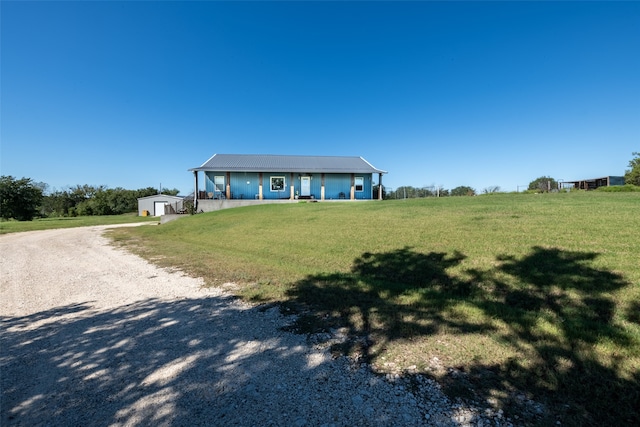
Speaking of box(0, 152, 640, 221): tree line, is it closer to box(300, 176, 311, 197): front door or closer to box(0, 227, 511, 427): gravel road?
box(300, 176, 311, 197): front door

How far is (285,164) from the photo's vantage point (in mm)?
27297

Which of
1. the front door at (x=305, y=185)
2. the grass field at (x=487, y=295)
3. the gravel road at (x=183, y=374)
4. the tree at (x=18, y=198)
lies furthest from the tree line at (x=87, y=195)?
the gravel road at (x=183, y=374)

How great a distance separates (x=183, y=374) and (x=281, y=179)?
2376 centimetres

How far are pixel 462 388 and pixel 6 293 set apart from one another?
7.64 m

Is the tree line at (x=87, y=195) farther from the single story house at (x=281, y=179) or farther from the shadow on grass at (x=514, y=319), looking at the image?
the shadow on grass at (x=514, y=319)

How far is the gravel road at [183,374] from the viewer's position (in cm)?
221

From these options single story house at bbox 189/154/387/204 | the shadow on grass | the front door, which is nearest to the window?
single story house at bbox 189/154/387/204

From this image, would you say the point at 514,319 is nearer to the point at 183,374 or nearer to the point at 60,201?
the point at 183,374

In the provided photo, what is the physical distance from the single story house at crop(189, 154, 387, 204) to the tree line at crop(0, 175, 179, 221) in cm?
2131

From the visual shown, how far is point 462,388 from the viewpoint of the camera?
97.7 inches

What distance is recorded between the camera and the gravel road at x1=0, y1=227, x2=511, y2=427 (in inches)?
87.1

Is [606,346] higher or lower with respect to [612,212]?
lower

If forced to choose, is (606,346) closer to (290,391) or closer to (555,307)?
(555,307)

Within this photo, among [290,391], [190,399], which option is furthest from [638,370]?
[190,399]
